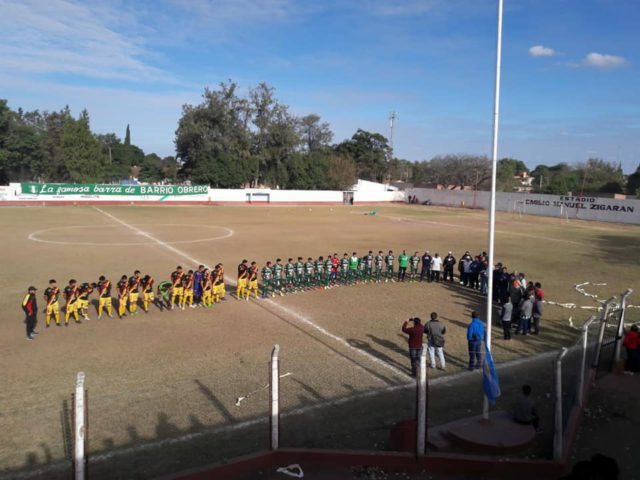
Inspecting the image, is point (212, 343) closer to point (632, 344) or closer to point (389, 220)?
point (632, 344)

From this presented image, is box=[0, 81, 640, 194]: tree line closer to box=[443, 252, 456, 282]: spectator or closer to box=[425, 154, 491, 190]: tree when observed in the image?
box=[425, 154, 491, 190]: tree

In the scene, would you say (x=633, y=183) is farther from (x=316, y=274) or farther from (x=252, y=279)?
(x=252, y=279)

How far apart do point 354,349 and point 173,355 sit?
15.0ft

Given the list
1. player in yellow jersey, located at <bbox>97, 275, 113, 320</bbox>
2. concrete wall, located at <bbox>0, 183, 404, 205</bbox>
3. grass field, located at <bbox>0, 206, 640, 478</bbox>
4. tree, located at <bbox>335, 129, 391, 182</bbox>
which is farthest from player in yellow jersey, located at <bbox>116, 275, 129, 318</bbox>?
tree, located at <bbox>335, 129, 391, 182</bbox>

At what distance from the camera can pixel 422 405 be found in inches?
278

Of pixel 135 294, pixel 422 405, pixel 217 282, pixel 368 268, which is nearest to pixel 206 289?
pixel 217 282

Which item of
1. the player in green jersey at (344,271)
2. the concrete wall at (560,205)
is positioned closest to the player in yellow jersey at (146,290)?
the player in green jersey at (344,271)

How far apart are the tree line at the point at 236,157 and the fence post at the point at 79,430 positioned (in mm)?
73313

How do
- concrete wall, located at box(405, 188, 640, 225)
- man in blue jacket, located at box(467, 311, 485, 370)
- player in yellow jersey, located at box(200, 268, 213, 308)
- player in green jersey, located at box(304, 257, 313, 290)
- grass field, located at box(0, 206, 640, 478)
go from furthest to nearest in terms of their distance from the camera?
concrete wall, located at box(405, 188, 640, 225) → player in green jersey, located at box(304, 257, 313, 290) → player in yellow jersey, located at box(200, 268, 213, 308) → man in blue jacket, located at box(467, 311, 485, 370) → grass field, located at box(0, 206, 640, 478)

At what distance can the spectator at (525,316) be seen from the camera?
14102 mm

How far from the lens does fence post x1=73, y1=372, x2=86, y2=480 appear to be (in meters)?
5.84

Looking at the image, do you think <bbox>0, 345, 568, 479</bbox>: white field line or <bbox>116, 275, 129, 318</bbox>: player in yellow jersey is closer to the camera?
<bbox>0, 345, 568, 479</bbox>: white field line

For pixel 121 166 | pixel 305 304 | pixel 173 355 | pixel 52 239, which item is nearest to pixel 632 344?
pixel 305 304

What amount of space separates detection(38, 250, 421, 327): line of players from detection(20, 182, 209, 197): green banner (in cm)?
4643
